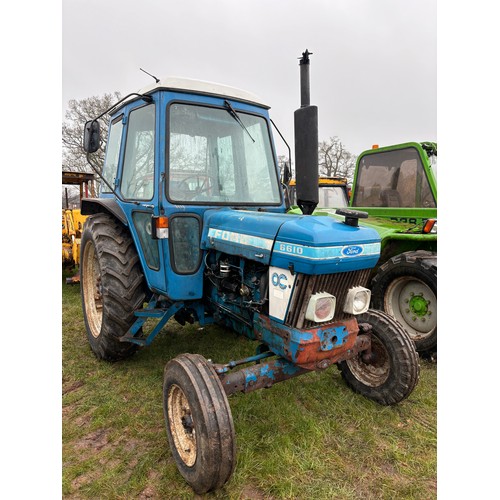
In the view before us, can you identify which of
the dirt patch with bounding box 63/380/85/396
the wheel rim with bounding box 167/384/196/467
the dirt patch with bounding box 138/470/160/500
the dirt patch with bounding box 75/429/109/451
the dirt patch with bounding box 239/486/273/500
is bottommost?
the dirt patch with bounding box 138/470/160/500

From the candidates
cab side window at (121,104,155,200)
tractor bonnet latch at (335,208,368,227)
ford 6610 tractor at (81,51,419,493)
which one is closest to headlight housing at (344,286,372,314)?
ford 6610 tractor at (81,51,419,493)

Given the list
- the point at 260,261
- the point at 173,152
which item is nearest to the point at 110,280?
the point at 173,152

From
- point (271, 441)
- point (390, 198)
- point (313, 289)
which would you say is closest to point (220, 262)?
point (313, 289)

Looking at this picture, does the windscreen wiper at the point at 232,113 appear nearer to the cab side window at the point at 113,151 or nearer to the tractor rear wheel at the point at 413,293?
the cab side window at the point at 113,151

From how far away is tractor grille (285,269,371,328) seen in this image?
2.16m

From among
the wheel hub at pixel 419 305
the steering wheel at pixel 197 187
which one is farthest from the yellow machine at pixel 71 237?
the wheel hub at pixel 419 305

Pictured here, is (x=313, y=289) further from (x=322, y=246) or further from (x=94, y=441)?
(x=94, y=441)

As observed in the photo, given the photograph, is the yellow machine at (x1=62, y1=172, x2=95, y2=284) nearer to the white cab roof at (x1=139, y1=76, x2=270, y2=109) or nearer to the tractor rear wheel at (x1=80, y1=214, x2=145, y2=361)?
the tractor rear wheel at (x1=80, y1=214, x2=145, y2=361)

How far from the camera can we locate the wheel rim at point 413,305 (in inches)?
150

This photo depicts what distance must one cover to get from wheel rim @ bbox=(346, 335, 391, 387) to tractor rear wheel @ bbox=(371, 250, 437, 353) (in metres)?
1.05

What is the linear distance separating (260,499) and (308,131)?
1.97 metres

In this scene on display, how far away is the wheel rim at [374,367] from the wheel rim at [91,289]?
Result: 238 centimetres

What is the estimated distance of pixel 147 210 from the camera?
295cm

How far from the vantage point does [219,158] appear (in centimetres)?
312
